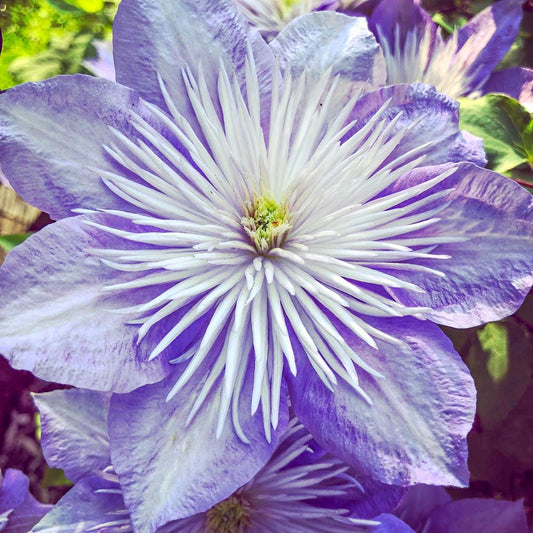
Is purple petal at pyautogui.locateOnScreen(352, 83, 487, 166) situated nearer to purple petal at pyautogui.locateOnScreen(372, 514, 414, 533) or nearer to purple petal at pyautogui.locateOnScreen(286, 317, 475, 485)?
purple petal at pyautogui.locateOnScreen(286, 317, 475, 485)

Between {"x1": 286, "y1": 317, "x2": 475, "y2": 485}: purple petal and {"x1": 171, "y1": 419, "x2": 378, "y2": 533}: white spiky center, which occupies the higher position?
{"x1": 286, "y1": 317, "x2": 475, "y2": 485}: purple petal

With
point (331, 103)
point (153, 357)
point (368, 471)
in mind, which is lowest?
point (368, 471)

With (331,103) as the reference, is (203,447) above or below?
below

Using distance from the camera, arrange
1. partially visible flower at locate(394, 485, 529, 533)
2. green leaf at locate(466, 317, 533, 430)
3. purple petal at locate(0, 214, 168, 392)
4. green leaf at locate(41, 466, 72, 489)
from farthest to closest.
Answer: green leaf at locate(41, 466, 72, 489), green leaf at locate(466, 317, 533, 430), partially visible flower at locate(394, 485, 529, 533), purple petal at locate(0, 214, 168, 392)

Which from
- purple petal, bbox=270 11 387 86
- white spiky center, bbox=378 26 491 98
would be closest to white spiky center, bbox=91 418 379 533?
purple petal, bbox=270 11 387 86

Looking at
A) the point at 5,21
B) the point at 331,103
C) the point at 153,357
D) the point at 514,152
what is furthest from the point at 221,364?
the point at 5,21

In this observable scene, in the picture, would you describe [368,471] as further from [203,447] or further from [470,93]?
[470,93]

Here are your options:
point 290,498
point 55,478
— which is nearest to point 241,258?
point 290,498

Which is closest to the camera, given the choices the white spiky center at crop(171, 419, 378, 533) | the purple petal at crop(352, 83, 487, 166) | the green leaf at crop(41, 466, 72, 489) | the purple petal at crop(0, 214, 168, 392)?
the purple petal at crop(0, 214, 168, 392)
